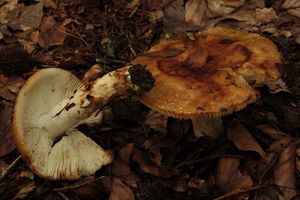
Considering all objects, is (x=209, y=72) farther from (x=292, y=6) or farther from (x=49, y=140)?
(x=292, y=6)

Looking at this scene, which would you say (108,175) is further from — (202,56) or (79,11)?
(79,11)

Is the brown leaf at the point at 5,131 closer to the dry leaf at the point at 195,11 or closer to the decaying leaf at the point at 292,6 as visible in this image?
the dry leaf at the point at 195,11

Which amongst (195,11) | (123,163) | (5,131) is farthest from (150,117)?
(195,11)

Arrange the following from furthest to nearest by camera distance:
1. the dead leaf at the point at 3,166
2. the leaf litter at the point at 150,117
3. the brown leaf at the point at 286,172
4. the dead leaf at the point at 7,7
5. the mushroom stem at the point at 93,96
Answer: the dead leaf at the point at 7,7
the dead leaf at the point at 3,166
the leaf litter at the point at 150,117
the brown leaf at the point at 286,172
the mushroom stem at the point at 93,96

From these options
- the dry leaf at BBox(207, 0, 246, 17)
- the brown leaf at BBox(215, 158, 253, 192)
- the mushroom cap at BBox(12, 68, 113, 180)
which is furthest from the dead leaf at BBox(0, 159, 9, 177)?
the dry leaf at BBox(207, 0, 246, 17)

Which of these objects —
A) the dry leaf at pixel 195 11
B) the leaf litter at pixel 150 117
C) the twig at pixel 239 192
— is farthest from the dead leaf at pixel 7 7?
→ the twig at pixel 239 192

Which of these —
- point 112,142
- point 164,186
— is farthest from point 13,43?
point 164,186

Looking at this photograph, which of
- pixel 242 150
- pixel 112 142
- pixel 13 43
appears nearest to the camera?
pixel 242 150
